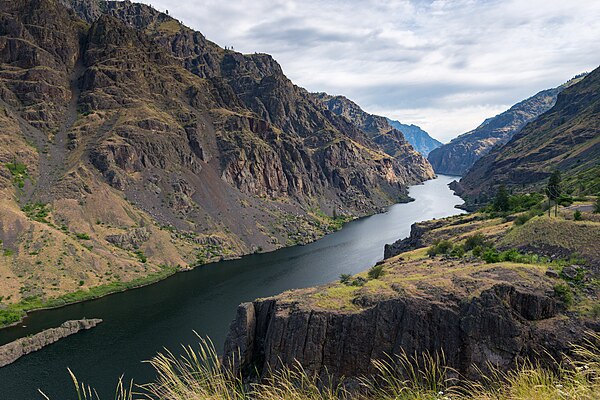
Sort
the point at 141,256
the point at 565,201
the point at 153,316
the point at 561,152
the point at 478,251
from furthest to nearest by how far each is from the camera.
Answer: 1. the point at 561,152
2. the point at 141,256
3. the point at 153,316
4. the point at 565,201
5. the point at 478,251

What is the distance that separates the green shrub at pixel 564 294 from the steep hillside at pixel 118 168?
82.7 meters

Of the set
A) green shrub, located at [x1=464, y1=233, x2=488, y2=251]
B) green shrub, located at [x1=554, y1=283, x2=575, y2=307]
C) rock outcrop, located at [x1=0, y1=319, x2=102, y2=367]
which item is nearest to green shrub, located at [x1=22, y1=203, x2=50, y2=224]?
rock outcrop, located at [x1=0, y1=319, x2=102, y2=367]

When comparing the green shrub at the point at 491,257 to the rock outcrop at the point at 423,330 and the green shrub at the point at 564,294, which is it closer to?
the rock outcrop at the point at 423,330

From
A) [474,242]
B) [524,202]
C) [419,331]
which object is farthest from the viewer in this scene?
[524,202]

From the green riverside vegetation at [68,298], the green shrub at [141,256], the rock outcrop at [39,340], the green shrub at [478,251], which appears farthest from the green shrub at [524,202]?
the green shrub at [141,256]

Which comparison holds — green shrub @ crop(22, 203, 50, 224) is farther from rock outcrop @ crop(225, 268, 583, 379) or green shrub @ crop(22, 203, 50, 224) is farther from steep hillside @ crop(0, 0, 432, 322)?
rock outcrop @ crop(225, 268, 583, 379)

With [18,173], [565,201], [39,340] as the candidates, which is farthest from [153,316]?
[565,201]

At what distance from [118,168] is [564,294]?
124787mm

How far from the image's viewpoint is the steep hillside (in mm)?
87625

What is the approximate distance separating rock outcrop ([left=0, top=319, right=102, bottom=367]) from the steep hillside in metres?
15.1

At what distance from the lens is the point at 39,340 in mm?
57062

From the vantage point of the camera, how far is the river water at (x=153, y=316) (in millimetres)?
48625

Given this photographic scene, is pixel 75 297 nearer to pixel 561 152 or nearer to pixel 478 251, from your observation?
pixel 478 251

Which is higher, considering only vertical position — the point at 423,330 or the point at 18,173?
the point at 18,173
